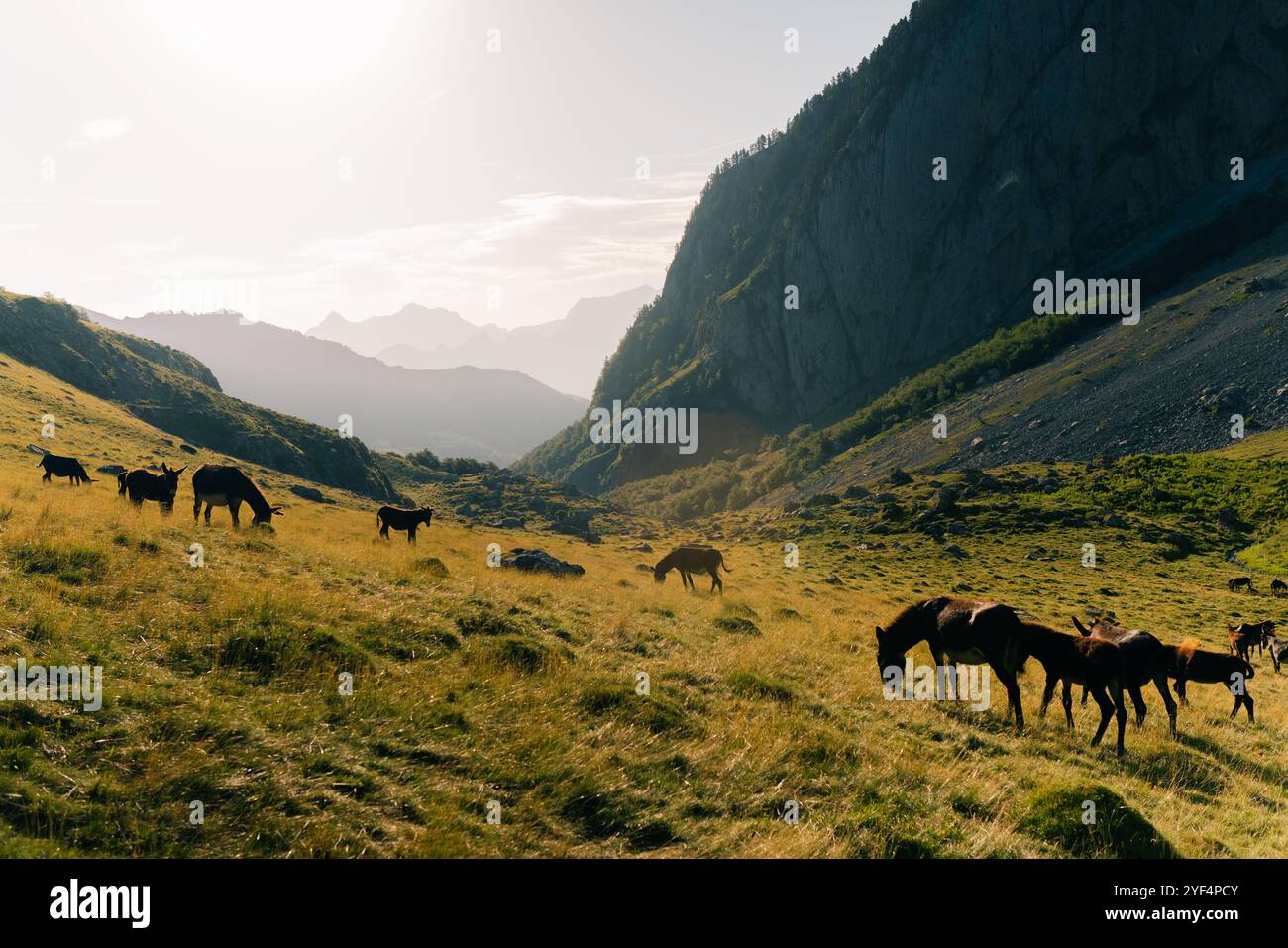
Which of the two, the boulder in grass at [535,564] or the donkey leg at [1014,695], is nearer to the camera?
the donkey leg at [1014,695]

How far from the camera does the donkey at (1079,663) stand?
12.8 meters

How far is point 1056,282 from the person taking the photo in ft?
468

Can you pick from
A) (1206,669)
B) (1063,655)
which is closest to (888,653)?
(1063,655)

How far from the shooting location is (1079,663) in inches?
516

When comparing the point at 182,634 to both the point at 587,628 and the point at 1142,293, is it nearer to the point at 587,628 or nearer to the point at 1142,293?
A: the point at 587,628

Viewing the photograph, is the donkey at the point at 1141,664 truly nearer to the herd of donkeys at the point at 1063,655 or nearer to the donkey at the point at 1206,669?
the herd of donkeys at the point at 1063,655

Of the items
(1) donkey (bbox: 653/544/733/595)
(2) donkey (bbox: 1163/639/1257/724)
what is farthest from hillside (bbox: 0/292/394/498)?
(2) donkey (bbox: 1163/639/1257/724)

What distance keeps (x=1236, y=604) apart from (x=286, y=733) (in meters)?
51.7

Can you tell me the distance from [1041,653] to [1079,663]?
73 cm

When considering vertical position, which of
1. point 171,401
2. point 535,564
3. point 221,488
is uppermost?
point 171,401

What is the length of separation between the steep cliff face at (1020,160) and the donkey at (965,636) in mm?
143070

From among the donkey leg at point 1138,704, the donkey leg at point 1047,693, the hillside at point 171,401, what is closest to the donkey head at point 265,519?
the donkey leg at point 1047,693

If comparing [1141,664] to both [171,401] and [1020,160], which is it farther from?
[1020,160]
